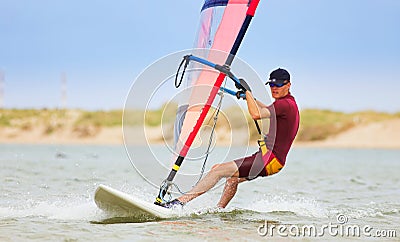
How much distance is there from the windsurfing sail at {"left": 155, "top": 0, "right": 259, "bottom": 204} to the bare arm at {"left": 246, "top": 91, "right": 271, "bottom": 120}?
1.16 ft

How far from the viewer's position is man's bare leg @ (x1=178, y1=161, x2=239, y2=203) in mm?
6398

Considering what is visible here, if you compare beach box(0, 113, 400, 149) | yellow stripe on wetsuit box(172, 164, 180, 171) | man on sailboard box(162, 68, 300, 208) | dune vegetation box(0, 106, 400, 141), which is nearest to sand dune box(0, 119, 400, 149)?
beach box(0, 113, 400, 149)

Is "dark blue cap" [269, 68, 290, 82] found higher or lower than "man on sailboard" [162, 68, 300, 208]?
higher

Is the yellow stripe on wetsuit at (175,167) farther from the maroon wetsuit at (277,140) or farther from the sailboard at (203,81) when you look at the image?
the maroon wetsuit at (277,140)

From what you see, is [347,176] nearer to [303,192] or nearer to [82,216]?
[303,192]

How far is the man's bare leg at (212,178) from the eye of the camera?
21.0ft

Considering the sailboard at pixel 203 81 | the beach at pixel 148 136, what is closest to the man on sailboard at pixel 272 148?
the sailboard at pixel 203 81

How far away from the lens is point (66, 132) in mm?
39188

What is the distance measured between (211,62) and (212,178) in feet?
4.09

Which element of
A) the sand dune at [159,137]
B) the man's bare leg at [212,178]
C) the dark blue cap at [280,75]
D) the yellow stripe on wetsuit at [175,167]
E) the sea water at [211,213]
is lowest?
the sand dune at [159,137]

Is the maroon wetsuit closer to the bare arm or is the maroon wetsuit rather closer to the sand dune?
the bare arm

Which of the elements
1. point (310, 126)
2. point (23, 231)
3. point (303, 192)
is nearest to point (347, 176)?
point (303, 192)

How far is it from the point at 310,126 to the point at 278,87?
31366 millimetres

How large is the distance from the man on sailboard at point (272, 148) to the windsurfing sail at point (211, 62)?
34 centimetres
